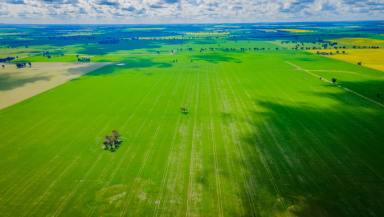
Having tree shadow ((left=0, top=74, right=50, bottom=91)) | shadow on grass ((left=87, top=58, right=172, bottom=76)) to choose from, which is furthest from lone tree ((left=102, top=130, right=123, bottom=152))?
shadow on grass ((left=87, top=58, right=172, bottom=76))

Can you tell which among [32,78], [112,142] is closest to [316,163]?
[112,142]

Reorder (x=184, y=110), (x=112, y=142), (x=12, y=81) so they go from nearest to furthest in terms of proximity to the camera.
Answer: (x=112, y=142) < (x=184, y=110) < (x=12, y=81)

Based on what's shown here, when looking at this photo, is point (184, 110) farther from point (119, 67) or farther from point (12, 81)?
point (119, 67)

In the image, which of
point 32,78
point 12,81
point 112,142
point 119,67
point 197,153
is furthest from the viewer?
point 119,67

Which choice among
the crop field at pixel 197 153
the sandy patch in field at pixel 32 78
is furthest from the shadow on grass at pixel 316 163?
the sandy patch in field at pixel 32 78

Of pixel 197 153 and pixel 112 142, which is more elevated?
pixel 112 142

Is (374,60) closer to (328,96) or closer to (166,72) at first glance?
(328,96)

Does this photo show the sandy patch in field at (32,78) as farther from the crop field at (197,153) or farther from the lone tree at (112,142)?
the lone tree at (112,142)
